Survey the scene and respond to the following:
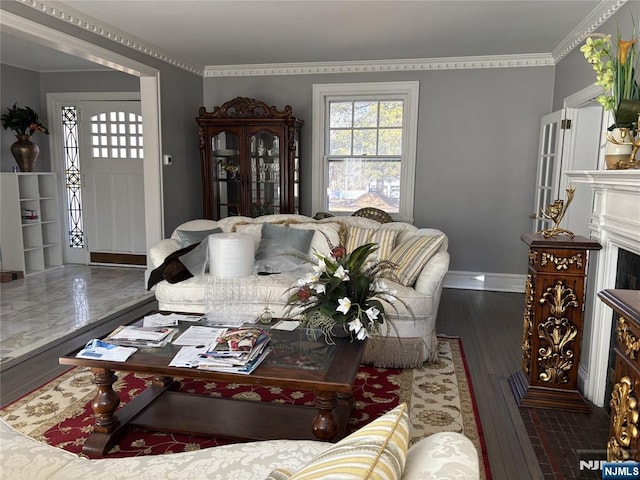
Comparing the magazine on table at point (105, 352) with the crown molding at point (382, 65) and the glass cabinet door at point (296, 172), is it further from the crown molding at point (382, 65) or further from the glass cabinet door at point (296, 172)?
the crown molding at point (382, 65)

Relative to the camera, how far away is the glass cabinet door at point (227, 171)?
547 cm

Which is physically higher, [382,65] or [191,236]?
[382,65]

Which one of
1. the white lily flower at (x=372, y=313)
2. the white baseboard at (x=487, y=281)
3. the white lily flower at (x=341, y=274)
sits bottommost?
the white baseboard at (x=487, y=281)

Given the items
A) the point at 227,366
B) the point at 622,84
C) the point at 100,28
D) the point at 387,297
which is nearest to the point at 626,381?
the point at 387,297

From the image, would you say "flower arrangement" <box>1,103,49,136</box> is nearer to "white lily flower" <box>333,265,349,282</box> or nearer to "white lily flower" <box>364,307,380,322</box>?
"white lily flower" <box>333,265,349,282</box>

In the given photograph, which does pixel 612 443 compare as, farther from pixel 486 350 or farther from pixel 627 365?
pixel 486 350

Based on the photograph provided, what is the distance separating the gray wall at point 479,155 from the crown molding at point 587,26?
0.44m

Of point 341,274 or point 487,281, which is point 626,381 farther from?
point 487,281

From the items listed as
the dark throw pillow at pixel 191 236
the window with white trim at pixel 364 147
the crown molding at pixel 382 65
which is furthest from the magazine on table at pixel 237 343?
the crown molding at pixel 382 65

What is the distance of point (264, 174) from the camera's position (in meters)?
5.48

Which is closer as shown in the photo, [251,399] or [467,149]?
[251,399]

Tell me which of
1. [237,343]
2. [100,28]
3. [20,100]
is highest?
[100,28]

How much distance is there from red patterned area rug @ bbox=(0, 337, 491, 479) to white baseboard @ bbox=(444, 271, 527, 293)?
227 centimetres

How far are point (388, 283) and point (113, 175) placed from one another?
4.58 metres
